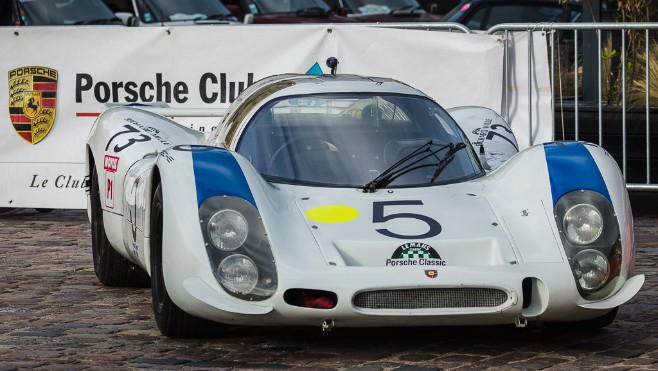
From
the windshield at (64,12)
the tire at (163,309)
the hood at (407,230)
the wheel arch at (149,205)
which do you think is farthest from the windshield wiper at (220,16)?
the hood at (407,230)

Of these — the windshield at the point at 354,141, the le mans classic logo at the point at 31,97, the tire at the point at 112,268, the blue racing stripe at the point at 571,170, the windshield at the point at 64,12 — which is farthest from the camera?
the windshield at the point at 64,12

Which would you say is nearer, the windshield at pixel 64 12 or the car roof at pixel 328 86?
the car roof at pixel 328 86

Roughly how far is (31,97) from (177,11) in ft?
26.9

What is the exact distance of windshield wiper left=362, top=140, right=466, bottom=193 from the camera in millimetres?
6430

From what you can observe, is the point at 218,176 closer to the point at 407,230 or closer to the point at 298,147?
the point at 298,147

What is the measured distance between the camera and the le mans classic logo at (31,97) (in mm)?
11289

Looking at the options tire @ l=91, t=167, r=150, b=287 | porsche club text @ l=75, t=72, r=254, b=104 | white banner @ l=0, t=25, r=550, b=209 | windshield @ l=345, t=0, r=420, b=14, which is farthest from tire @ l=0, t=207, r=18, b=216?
windshield @ l=345, t=0, r=420, b=14

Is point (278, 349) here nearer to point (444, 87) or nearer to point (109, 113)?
point (109, 113)

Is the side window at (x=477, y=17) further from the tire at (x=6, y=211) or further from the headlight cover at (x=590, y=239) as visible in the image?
the headlight cover at (x=590, y=239)

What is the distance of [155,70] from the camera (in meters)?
11.3

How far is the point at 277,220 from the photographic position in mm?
5922

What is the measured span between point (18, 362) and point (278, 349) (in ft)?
3.55

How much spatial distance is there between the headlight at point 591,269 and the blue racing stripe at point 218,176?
4.50ft

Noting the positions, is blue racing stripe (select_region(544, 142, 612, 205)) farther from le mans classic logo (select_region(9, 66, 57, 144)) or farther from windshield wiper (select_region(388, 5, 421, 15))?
windshield wiper (select_region(388, 5, 421, 15))
